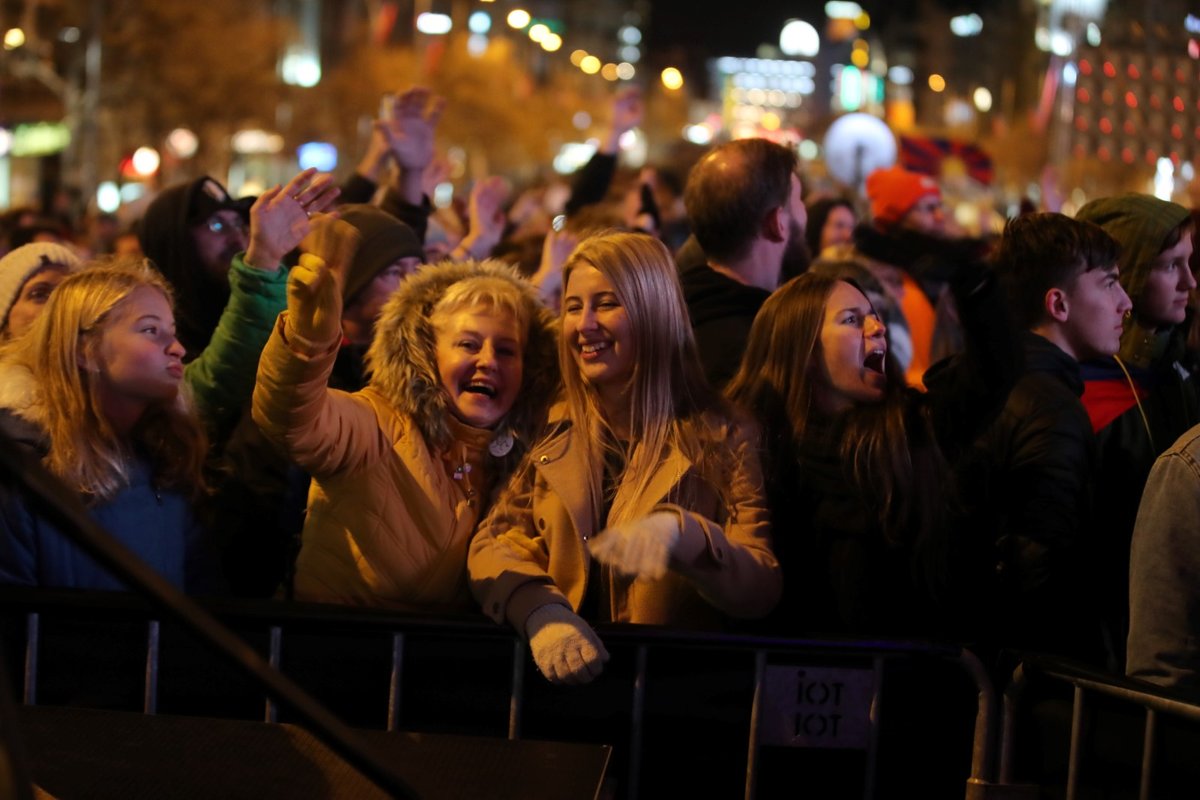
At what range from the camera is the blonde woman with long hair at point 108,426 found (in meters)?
4.54

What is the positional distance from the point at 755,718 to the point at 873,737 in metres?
0.32

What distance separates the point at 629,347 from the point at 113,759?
6.17 feet

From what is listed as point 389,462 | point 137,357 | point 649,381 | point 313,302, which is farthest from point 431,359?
point 137,357

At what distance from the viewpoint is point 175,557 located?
15.8 ft

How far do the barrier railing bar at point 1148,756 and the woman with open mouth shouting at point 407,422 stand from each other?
1.94 m

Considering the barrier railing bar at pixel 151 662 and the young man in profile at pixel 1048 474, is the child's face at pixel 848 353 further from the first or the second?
the barrier railing bar at pixel 151 662

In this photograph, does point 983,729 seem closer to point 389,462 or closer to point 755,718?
point 755,718

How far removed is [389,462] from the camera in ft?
14.8

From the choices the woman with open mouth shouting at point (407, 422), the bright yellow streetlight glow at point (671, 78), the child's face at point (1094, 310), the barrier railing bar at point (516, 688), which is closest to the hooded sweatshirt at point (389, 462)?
the woman with open mouth shouting at point (407, 422)

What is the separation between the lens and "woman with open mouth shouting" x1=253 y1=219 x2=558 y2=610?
422cm

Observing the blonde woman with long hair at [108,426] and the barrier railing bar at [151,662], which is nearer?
the barrier railing bar at [151,662]

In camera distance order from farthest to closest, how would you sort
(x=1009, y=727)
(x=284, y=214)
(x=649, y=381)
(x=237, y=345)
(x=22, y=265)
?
(x=22, y=265), (x=237, y=345), (x=284, y=214), (x=649, y=381), (x=1009, y=727)

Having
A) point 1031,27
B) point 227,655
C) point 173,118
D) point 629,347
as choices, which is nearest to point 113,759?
point 227,655

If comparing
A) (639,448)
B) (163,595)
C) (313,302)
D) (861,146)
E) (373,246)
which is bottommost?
(163,595)
